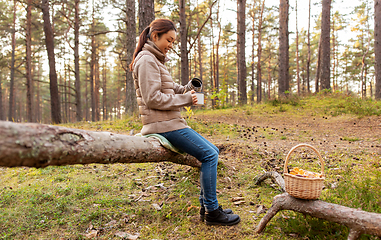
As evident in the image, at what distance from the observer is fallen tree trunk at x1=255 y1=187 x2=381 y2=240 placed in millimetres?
1779

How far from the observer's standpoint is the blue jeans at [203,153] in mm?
2488

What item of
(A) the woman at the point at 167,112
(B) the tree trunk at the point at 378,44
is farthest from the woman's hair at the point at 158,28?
(B) the tree trunk at the point at 378,44

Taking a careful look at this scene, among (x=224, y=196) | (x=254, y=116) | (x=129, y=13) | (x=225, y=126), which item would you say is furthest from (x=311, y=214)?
(x=129, y=13)

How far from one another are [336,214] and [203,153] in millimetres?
1391

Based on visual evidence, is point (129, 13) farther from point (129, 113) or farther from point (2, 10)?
point (2, 10)

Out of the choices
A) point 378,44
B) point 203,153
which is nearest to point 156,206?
point 203,153

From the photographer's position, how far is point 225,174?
3760mm

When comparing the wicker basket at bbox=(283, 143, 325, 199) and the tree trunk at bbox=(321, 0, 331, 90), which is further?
the tree trunk at bbox=(321, 0, 331, 90)

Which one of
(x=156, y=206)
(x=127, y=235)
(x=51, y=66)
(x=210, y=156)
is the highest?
(x=51, y=66)

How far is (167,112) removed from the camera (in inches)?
100

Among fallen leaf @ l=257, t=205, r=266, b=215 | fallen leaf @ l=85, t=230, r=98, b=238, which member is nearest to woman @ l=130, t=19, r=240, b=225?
fallen leaf @ l=257, t=205, r=266, b=215

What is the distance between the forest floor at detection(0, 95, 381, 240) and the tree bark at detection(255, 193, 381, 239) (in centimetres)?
15

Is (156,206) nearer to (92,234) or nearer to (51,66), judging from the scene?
(92,234)

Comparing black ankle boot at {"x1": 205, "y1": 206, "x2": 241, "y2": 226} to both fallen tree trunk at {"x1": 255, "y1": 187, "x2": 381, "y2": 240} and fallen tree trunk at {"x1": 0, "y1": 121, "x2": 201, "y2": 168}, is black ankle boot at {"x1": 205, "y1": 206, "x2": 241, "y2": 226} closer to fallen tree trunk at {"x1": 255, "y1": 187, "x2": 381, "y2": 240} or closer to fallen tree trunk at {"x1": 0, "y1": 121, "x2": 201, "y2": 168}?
fallen tree trunk at {"x1": 255, "y1": 187, "x2": 381, "y2": 240}
